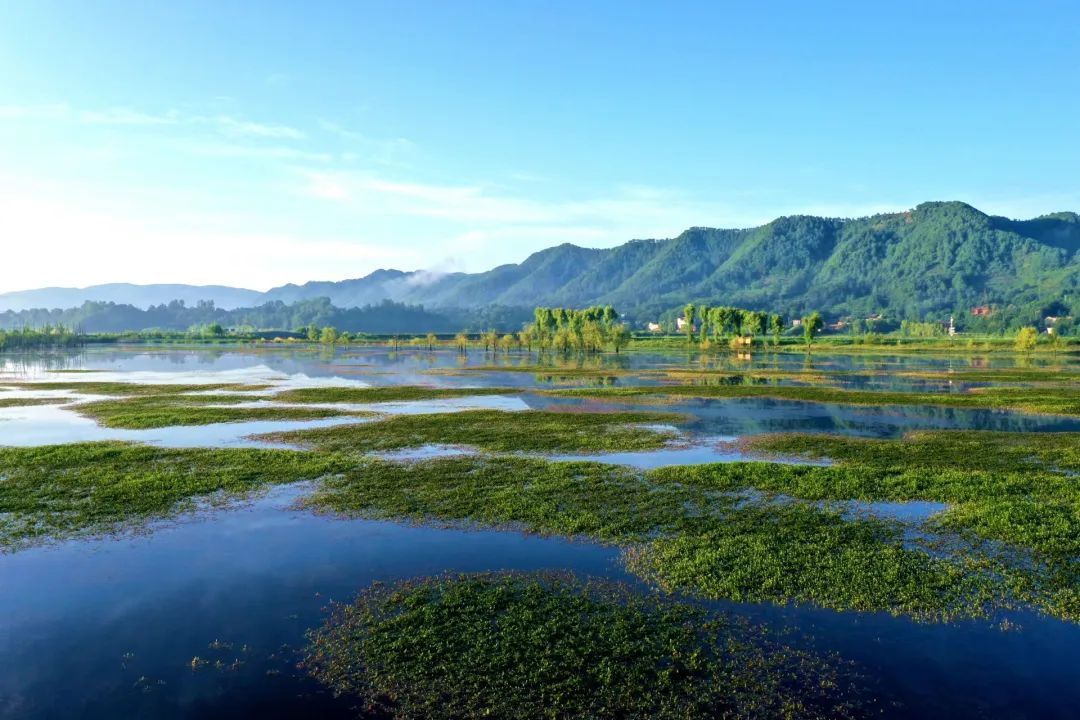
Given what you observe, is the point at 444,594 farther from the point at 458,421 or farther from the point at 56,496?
the point at 458,421

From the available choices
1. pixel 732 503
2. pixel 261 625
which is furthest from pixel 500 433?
pixel 261 625

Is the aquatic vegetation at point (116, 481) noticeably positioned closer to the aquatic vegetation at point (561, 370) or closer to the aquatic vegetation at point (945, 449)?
the aquatic vegetation at point (945, 449)

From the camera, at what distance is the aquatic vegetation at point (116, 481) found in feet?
82.3

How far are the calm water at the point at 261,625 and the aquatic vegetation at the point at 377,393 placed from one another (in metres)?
38.1

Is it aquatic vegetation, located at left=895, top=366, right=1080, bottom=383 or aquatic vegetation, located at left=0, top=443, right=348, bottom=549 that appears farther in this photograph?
aquatic vegetation, located at left=895, top=366, right=1080, bottom=383

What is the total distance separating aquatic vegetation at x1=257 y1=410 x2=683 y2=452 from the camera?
4062 centimetres

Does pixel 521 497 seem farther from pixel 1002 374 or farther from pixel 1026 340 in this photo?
pixel 1026 340

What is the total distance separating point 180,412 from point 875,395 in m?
65.6

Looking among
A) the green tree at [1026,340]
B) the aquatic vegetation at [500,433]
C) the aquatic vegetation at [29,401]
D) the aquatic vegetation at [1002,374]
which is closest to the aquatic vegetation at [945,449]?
the aquatic vegetation at [500,433]

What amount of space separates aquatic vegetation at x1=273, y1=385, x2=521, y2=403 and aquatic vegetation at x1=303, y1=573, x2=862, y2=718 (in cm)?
4998

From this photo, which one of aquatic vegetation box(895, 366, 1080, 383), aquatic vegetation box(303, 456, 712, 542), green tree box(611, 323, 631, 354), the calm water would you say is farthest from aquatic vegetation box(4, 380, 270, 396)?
green tree box(611, 323, 631, 354)

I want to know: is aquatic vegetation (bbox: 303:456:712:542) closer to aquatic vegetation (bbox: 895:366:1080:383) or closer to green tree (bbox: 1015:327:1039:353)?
aquatic vegetation (bbox: 895:366:1080:383)

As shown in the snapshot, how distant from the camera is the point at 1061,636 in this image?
15992 mm

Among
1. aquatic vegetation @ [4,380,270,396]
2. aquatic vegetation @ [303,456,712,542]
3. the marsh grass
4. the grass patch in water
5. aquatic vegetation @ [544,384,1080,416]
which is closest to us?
the grass patch in water
